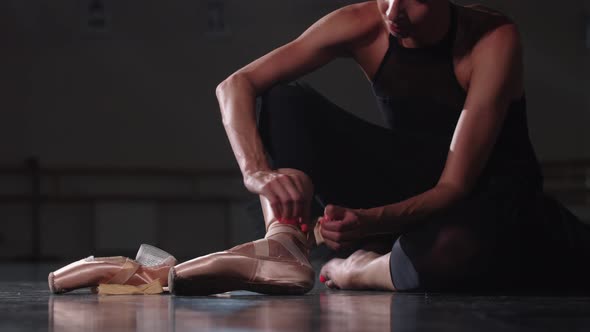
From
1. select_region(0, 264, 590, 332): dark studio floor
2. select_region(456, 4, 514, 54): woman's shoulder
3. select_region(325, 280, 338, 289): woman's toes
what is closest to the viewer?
select_region(0, 264, 590, 332): dark studio floor

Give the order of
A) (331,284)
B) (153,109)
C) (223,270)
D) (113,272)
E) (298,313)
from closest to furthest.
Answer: (298,313), (223,270), (113,272), (331,284), (153,109)

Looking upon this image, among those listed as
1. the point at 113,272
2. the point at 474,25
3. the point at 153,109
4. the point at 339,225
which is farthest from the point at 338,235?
the point at 153,109

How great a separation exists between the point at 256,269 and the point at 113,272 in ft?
0.86

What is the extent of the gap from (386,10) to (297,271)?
461 millimetres

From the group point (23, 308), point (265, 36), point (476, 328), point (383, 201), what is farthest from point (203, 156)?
point (476, 328)

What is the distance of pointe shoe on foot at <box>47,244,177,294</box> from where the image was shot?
4.34ft

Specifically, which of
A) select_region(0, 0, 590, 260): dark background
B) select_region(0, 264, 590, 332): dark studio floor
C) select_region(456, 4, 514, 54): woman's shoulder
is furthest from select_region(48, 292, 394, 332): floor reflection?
select_region(0, 0, 590, 260): dark background

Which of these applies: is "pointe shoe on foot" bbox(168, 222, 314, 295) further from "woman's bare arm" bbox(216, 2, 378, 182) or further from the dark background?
the dark background

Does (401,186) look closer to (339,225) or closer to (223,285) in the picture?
(339,225)

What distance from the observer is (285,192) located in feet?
4.08

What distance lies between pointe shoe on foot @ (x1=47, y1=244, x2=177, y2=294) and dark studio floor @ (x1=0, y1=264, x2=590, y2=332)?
0.10 ft

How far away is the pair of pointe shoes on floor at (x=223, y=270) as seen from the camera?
1.19 meters

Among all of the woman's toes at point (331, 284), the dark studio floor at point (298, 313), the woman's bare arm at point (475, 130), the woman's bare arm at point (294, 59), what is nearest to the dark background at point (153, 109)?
the woman's toes at point (331, 284)

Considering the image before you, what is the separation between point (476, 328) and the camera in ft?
2.71
